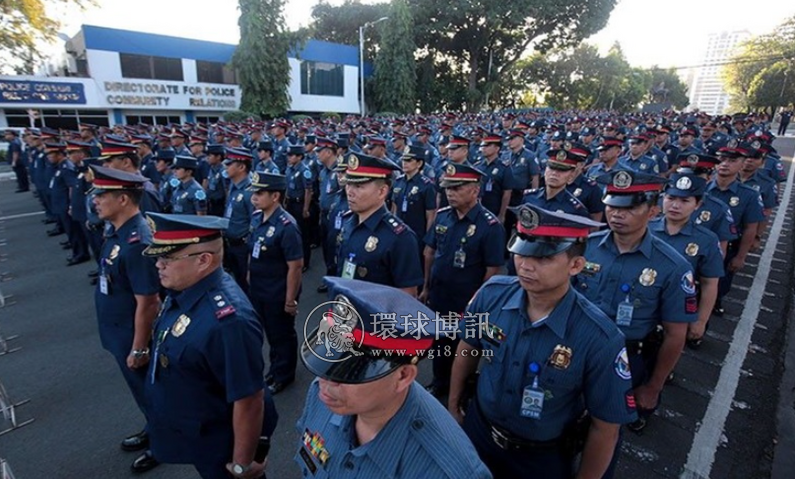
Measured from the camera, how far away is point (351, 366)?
3.97 feet

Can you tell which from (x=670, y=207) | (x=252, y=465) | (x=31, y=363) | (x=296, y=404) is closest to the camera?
(x=252, y=465)

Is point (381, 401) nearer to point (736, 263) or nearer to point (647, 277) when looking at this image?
point (647, 277)

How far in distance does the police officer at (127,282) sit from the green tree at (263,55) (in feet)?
80.8

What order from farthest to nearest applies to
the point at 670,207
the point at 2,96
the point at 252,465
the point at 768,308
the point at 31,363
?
the point at 2,96, the point at 768,308, the point at 31,363, the point at 670,207, the point at 252,465

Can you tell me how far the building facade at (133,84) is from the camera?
2009 centimetres

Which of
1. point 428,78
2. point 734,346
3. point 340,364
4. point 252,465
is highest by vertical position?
point 428,78

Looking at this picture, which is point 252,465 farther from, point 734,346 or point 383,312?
point 734,346

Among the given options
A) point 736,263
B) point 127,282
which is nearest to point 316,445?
point 127,282

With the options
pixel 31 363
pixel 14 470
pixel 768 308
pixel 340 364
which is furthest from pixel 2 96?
pixel 768 308

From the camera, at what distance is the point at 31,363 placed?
4.52 metres

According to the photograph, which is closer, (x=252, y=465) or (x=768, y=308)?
(x=252, y=465)

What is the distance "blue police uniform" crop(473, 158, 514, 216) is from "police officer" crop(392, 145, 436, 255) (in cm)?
141

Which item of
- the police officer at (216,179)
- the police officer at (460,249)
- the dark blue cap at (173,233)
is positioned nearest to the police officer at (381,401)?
the dark blue cap at (173,233)

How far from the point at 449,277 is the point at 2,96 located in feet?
81.6
